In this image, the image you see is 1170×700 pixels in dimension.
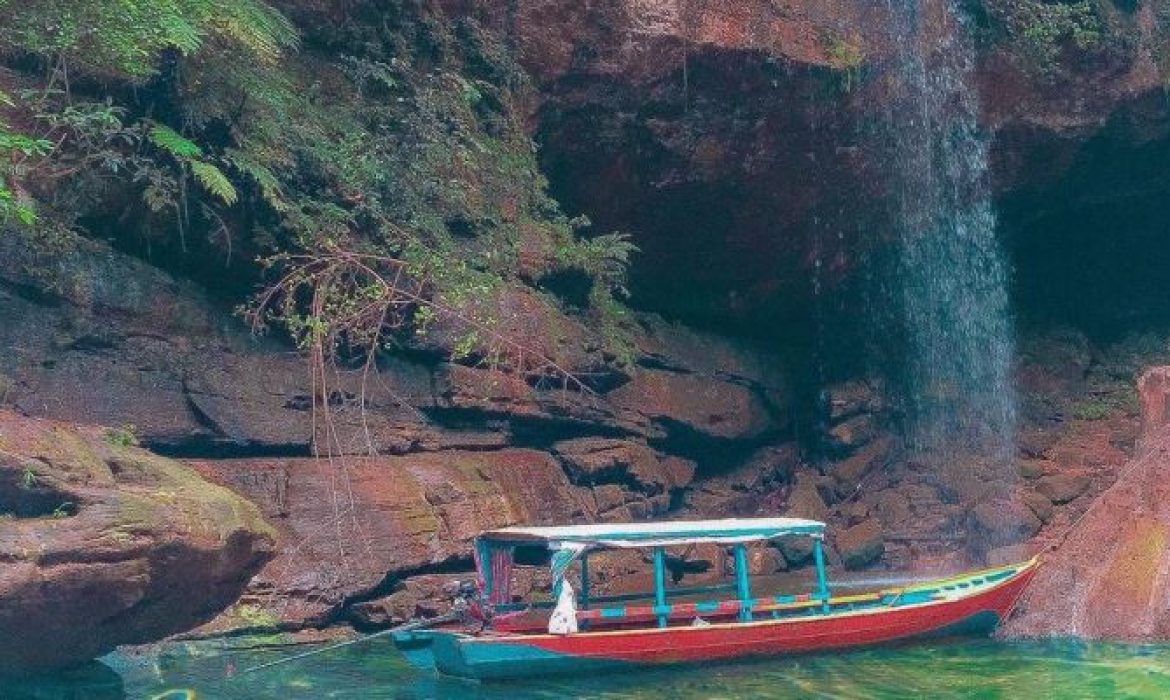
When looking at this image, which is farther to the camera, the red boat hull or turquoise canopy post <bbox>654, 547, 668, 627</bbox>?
turquoise canopy post <bbox>654, 547, 668, 627</bbox>

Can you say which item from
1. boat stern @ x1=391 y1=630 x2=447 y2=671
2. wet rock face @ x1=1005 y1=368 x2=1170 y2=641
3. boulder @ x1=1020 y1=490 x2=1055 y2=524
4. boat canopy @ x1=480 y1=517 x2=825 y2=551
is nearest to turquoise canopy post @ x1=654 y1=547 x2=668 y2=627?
boat canopy @ x1=480 y1=517 x2=825 y2=551

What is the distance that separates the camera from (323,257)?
11.8 metres

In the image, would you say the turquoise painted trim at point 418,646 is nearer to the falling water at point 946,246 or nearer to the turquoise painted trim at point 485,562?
the turquoise painted trim at point 485,562

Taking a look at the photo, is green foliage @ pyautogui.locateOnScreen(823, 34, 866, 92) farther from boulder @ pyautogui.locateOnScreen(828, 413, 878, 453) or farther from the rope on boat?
the rope on boat

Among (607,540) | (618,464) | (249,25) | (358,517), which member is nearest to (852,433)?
(618,464)

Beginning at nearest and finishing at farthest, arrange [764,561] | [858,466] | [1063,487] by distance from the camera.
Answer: [764,561], [1063,487], [858,466]

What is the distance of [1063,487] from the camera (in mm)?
18156

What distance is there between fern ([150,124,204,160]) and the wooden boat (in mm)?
4762

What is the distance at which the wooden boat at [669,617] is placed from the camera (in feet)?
32.3

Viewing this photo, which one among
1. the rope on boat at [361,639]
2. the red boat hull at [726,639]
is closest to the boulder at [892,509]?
the red boat hull at [726,639]

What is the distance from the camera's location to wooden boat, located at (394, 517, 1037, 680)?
984cm

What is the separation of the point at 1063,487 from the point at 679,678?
1063cm

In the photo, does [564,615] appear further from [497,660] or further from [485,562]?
[485,562]

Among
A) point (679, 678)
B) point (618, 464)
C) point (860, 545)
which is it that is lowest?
point (679, 678)
